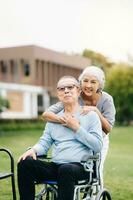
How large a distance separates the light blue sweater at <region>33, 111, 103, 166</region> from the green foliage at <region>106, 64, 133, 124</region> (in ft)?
148

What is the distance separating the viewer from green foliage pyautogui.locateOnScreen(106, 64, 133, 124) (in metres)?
50.5

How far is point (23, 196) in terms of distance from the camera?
4.86 metres

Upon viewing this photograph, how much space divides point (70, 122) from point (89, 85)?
1.56ft

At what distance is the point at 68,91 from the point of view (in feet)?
16.8

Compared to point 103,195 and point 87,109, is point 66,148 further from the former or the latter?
point 103,195

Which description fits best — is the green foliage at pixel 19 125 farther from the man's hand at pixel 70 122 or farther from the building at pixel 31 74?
the man's hand at pixel 70 122

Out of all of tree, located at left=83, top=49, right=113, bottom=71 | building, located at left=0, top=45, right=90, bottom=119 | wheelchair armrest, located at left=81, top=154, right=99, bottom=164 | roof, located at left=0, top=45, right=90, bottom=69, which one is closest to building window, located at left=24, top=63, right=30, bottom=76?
building, located at left=0, top=45, right=90, bottom=119

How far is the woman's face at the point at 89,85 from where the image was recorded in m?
5.32

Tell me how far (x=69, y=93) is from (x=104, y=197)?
983 millimetres

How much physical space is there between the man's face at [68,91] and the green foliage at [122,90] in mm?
45010

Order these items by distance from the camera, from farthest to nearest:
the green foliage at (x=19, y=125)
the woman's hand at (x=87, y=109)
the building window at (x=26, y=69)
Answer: the building window at (x=26, y=69) < the green foliage at (x=19, y=125) < the woman's hand at (x=87, y=109)

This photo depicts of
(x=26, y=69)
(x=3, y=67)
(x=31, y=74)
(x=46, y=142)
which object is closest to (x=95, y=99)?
(x=46, y=142)

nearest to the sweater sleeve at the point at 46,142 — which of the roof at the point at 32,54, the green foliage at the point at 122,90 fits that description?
the green foliage at the point at 122,90

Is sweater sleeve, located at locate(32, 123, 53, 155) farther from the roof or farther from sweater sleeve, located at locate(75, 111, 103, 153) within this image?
the roof
